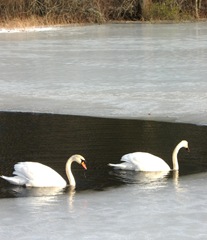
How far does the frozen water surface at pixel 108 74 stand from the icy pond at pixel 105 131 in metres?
0.02

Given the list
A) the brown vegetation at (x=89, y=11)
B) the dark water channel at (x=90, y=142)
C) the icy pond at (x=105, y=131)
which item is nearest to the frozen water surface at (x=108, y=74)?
the icy pond at (x=105, y=131)

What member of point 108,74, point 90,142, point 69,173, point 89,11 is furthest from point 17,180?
point 89,11

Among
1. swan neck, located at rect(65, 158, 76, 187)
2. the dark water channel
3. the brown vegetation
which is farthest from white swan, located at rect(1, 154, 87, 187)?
the brown vegetation

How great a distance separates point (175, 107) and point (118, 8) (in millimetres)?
23128

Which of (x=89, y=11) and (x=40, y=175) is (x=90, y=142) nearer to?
(x=40, y=175)

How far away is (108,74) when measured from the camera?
16.0 metres

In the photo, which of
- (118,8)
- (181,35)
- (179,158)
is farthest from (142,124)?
(118,8)

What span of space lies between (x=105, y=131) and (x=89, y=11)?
23250mm

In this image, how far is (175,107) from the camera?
12109 millimetres

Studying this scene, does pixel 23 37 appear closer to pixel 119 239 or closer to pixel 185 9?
pixel 185 9

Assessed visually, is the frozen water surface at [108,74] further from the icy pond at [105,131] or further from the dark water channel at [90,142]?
the dark water channel at [90,142]

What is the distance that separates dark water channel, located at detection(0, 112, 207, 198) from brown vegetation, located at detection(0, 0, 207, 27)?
21.1m

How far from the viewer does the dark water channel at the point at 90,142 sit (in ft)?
27.1

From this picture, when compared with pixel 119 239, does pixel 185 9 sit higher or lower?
higher
